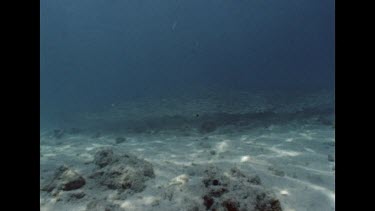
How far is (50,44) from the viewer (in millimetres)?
144375

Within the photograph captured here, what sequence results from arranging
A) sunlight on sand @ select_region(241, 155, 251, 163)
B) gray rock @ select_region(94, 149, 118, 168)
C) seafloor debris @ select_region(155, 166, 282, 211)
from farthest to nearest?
sunlight on sand @ select_region(241, 155, 251, 163) < gray rock @ select_region(94, 149, 118, 168) < seafloor debris @ select_region(155, 166, 282, 211)

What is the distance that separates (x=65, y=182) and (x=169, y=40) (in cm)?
16982

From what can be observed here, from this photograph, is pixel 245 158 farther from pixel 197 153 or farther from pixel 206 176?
pixel 206 176

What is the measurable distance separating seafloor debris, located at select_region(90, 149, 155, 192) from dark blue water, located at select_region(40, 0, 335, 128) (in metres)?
61.3

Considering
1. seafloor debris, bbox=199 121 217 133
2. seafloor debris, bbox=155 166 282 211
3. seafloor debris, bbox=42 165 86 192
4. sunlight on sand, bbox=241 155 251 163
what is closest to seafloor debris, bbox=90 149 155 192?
seafloor debris, bbox=42 165 86 192

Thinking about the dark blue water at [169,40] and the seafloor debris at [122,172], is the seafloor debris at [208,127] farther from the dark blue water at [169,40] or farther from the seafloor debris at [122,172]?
the dark blue water at [169,40]

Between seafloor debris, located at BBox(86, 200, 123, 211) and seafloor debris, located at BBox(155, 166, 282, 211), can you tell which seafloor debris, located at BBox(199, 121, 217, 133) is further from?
seafloor debris, located at BBox(86, 200, 123, 211)

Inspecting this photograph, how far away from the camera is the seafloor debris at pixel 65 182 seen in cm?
481

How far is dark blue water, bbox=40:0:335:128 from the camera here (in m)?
95.1
